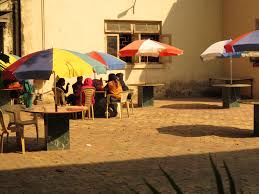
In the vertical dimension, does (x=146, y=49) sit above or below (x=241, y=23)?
below

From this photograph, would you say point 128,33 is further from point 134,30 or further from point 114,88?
point 114,88

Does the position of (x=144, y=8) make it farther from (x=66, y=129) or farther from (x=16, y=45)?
(x=66, y=129)

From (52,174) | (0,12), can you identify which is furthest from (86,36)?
(52,174)

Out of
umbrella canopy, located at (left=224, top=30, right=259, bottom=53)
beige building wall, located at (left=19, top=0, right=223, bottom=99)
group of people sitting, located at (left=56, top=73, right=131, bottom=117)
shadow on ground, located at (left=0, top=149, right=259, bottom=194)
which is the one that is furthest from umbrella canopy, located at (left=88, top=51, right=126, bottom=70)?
shadow on ground, located at (left=0, top=149, right=259, bottom=194)

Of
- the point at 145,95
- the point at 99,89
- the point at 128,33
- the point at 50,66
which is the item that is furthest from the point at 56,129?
the point at 128,33

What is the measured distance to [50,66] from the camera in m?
7.94

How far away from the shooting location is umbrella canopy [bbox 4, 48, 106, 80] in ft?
26.1

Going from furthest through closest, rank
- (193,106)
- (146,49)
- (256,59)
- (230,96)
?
(256,59), (193,106), (230,96), (146,49)

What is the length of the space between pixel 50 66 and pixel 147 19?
11.1 metres

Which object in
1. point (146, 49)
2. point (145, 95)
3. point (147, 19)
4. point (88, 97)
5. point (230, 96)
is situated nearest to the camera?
point (88, 97)

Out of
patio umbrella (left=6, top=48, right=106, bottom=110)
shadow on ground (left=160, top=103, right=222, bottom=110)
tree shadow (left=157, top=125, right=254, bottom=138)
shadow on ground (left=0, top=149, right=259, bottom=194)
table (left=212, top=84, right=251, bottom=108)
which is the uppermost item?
patio umbrella (left=6, top=48, right=106, bottom=110)

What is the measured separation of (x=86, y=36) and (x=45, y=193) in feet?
40.4

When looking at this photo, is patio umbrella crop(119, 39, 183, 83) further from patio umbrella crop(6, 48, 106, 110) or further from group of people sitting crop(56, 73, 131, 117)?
patio umbrella crop(6, 48, 106, 110)

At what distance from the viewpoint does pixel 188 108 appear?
50.4 ft
